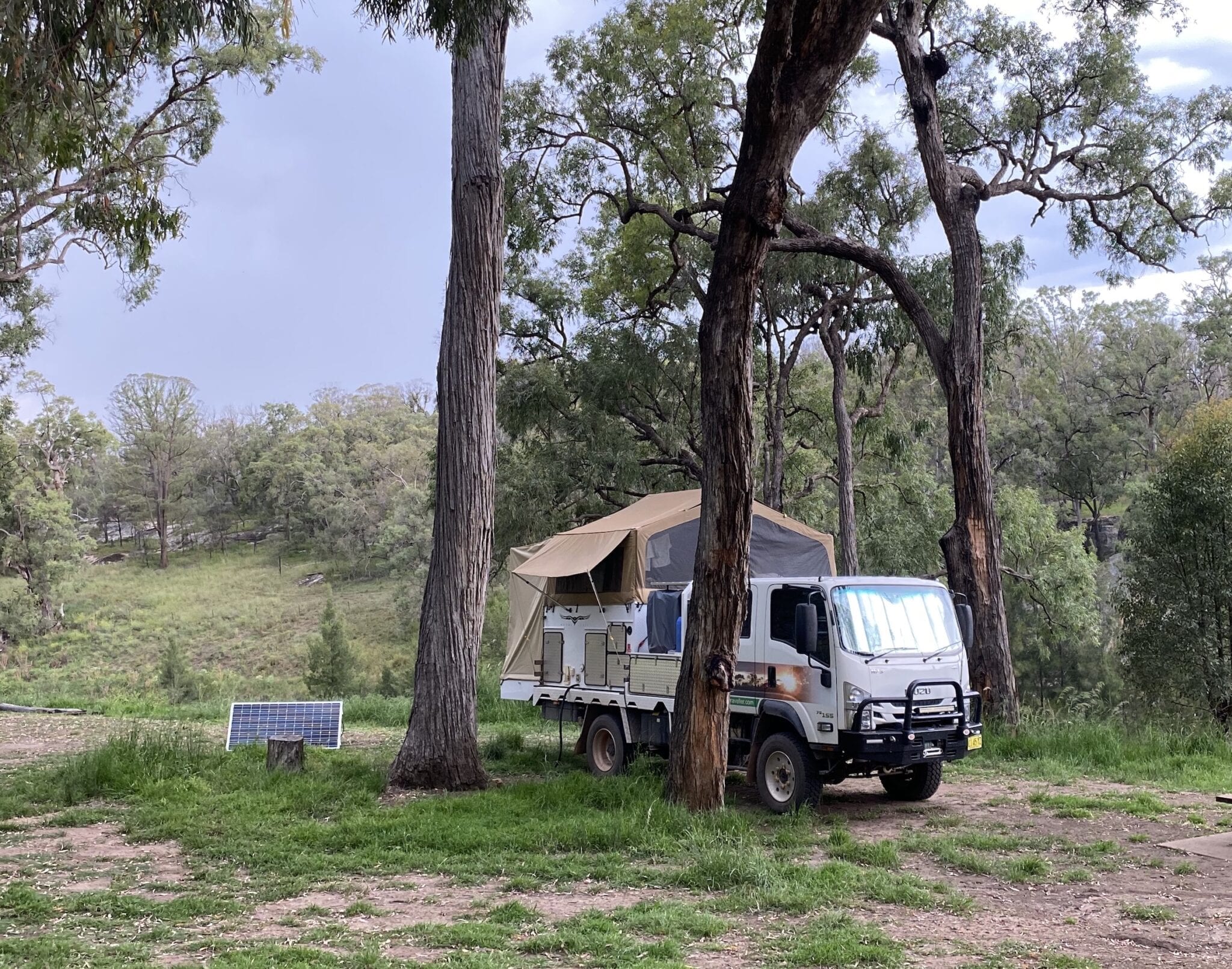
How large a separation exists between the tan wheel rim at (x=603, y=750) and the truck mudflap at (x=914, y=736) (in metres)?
3.42

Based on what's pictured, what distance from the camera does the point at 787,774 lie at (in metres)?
9.26

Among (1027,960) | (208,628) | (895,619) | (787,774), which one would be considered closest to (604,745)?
→ (787,774)

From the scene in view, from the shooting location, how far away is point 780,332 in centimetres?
2294

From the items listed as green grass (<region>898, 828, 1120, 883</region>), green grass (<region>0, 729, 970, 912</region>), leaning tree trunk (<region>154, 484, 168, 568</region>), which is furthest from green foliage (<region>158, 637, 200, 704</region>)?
leaning tree trunk (<region>154, 484, 168, 568</region>)

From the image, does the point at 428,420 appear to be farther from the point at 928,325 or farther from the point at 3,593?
the point at 928,325

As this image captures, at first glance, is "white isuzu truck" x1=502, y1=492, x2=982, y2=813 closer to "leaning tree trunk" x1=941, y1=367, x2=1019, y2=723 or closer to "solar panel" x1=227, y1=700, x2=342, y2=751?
"solar panel" x1=227, y1=700, x2=342, y2=751

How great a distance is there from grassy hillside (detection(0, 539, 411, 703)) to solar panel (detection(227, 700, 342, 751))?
20.1m

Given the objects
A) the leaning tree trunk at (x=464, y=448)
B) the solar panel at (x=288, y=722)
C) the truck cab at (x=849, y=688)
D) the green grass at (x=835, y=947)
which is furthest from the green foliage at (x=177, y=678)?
the green grass at (x=835, y=947)

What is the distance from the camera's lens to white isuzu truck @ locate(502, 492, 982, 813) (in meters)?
8.98

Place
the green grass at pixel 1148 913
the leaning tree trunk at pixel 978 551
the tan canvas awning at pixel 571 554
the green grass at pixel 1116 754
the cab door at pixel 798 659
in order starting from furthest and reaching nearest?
the leaning tree trunk at pixel 978 551
the tan canvas awning at pixel 571 554
the green grass at pixel 1116 754
the cab door at pixel 798 659
the green grass at pixel 1148 913

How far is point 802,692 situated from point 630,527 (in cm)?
329

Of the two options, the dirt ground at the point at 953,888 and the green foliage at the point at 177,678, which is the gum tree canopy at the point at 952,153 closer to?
the dirt ground at the point at 953,888

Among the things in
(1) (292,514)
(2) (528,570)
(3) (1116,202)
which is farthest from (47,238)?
(1) (292,514)

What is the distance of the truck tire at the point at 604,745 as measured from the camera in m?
11.3
